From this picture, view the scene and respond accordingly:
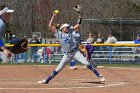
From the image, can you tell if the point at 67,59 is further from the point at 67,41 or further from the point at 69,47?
the point at 67,41

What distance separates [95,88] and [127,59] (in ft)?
45.8

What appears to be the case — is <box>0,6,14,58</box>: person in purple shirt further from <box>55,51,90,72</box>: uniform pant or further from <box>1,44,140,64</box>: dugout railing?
<box>1,44,140,64</box>: dugout railing

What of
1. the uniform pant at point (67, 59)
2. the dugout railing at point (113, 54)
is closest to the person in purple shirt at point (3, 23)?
the uniform pant at point (67, 59)

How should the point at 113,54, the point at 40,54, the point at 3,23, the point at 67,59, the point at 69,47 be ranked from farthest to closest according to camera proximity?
the point at 40,54
the point at 113,54
the point at 69,47
the point at 67,59
the point at 3,23

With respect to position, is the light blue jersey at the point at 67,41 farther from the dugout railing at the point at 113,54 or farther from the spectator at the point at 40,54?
the spectator at the point at 40,54

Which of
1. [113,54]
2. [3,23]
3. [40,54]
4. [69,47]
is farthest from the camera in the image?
[40,54]

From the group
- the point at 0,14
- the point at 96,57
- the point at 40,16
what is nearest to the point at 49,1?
the point at 40,16

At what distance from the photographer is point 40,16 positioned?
51656 millimetres

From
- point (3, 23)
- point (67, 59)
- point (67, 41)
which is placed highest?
point (3, 23)

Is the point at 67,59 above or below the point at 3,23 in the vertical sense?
below

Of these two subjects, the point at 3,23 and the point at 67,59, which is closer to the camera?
the point at 3,23

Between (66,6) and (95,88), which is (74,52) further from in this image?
(66,6)

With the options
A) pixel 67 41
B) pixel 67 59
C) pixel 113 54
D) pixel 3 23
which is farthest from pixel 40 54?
pixel 3 23

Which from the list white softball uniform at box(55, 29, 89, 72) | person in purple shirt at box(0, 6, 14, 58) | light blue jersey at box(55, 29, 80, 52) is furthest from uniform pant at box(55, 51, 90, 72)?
person in purple shirt at box(0, 6, 14, 58)
